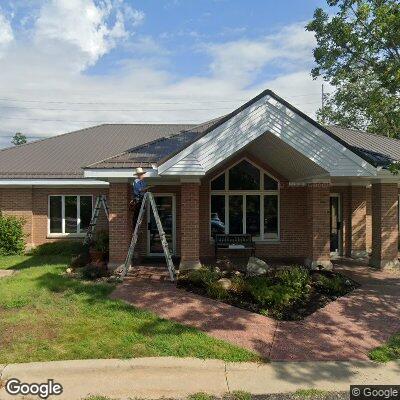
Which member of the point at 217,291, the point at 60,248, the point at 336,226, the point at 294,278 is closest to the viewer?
the point at 217,291

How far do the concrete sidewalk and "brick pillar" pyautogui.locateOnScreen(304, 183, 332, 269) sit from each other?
5.70m

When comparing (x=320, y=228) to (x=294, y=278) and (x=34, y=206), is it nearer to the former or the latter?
(x=294, y=278)

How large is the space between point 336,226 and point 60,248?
9.96 m

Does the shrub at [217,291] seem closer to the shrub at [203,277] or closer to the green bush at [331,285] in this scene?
the shrub at [203,277]

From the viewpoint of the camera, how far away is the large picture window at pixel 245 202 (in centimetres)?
1409

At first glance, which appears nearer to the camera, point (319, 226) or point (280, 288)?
point (280, 288)

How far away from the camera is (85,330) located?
22.5 ft

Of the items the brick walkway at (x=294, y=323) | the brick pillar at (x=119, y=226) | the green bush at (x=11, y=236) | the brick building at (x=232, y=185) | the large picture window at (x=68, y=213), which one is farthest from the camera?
the large picture window at (x=68, y=213)

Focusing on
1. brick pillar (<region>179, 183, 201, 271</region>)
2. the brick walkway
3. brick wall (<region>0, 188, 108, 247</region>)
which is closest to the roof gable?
brick pillar (<region>179, 183, 201, 271</region>)

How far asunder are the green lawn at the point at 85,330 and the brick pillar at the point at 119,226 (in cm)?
193

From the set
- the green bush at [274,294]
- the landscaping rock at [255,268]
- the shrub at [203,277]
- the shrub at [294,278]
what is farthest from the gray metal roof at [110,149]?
the green bush at [274,294]

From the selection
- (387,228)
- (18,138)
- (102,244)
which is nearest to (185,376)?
(102,244)

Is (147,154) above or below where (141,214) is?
above

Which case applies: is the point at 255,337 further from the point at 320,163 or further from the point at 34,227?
the point at 34,227
